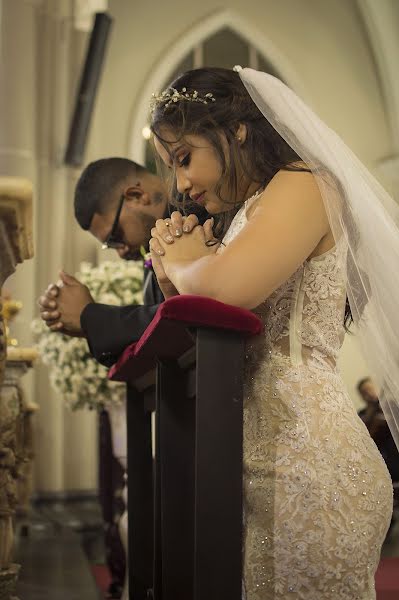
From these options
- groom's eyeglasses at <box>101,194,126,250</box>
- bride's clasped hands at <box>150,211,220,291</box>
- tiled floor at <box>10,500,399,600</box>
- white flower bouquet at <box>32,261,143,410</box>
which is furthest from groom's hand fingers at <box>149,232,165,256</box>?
white flower bouquet at <box>32,261,143,410</box>

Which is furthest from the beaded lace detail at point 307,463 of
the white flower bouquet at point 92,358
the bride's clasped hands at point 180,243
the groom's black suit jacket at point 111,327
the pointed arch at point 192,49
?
the pointed arch at point 192,49

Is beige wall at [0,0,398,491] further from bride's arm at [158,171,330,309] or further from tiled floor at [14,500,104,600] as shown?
bride's arm at [158,171,330,309]

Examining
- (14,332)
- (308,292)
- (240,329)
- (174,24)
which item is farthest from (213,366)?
(174,24)

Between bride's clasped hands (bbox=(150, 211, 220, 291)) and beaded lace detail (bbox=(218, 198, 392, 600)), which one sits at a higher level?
bride's clasped hands (bbox=(150, 211, 220, 291))

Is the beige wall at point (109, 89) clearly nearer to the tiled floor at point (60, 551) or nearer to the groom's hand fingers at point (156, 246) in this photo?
the tiled floor at point (60, 551)

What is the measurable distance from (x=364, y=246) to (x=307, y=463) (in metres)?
0.49

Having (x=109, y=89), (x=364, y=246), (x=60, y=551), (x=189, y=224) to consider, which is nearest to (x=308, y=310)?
(x=364, y=246)

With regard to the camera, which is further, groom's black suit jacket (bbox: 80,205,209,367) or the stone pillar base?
the stone pillar base

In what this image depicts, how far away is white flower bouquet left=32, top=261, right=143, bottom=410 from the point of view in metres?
5.41

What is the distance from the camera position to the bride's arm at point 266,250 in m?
1.74

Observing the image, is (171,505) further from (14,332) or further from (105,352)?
(14,332)

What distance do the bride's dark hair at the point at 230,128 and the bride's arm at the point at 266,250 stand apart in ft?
0.43

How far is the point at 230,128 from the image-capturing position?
206cm

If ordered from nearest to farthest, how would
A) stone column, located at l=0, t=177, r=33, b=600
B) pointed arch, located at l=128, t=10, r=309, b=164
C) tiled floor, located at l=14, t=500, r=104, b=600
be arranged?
stone column, located at l=0, t=177, r=33, b=600, tiled floor, located at l=14, t=500, r=104, b=600, pointed arch, located at l=128, t=10, r=309, b=164
